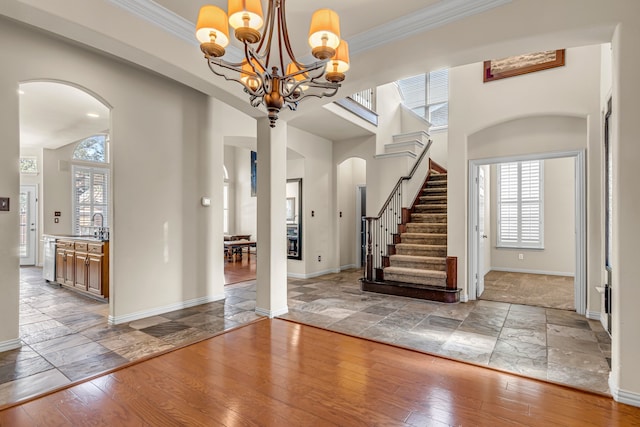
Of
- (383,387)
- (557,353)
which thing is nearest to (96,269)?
(383,387)

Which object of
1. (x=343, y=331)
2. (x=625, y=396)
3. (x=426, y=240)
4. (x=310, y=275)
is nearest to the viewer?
(x=625, y=396)

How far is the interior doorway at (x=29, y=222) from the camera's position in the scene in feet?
26.9

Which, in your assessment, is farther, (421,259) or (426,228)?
(426,228)

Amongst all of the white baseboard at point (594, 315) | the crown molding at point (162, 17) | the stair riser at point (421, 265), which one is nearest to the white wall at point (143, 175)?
the crown molding at point (162, 17)

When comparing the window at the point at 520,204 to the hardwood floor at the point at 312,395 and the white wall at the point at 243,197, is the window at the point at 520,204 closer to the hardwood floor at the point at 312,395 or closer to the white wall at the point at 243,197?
the hardwood floor at the point at 312,395

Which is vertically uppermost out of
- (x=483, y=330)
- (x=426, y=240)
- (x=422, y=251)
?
(x=426, y=240)

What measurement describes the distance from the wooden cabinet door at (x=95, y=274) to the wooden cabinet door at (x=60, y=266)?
3.35 ft

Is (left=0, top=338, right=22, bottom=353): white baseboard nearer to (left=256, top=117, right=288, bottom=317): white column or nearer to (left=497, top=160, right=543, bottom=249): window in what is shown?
(left=256, top=117, right=288, bottom=317): white column

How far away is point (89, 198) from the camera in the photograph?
341 inches

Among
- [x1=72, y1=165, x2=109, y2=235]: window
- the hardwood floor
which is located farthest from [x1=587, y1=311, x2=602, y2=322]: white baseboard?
[x1=72, y1=165, x2=109, y2=235]: window

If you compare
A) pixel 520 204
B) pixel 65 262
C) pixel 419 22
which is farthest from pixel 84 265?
pixel 520 204

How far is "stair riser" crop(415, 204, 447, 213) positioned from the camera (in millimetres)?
6507

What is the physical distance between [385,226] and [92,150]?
8.01 metres

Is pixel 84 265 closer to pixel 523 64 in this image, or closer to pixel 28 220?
pixel 28 220
